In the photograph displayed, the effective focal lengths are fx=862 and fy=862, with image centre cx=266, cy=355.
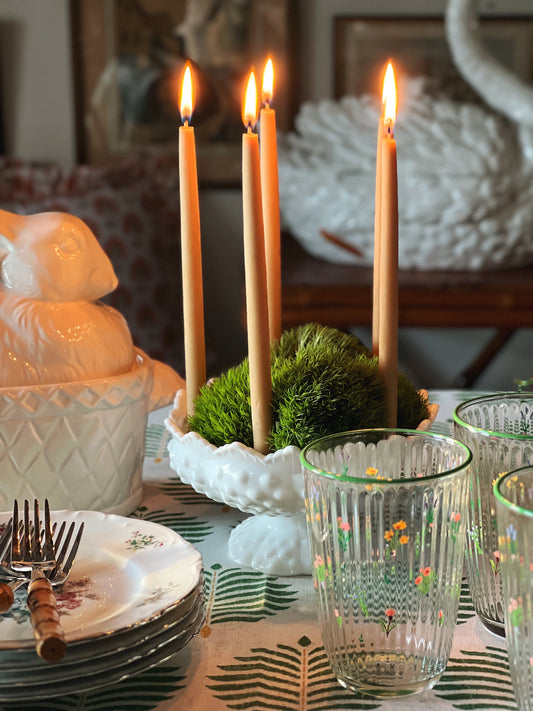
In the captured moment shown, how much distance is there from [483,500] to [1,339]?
37cm

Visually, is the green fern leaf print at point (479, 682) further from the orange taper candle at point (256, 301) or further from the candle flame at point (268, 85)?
the candle flame at point (268, 85)

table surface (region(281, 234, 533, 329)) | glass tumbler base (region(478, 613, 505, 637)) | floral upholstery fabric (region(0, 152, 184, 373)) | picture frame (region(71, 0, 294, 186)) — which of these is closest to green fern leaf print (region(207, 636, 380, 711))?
glass tumbler base (region(478, 613, 505, 637))

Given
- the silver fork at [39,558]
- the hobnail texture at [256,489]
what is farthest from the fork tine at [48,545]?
the hobnail texture at [256,489]

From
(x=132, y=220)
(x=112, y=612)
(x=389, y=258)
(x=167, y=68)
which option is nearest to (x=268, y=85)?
(x=389, y=258)

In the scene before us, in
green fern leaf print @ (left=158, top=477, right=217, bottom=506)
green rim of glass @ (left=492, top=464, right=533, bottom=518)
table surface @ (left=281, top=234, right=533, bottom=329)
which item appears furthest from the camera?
table surface @ (left=281, top=234, right=533, bottom=329)

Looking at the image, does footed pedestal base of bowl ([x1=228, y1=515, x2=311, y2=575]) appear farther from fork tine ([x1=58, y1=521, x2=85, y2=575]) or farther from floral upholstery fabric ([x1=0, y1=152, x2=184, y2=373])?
floral upholstery fabric ([x1=0, y1=152, x2=184, y2=373])

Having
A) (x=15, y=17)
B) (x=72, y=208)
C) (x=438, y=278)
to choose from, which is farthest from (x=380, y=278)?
(x=15, y=17)

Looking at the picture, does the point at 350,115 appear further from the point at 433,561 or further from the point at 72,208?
the point at 433,561

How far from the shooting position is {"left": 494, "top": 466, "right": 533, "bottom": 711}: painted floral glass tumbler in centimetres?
39

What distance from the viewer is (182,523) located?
2.33 ft

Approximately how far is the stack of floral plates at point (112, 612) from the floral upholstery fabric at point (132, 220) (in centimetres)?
154

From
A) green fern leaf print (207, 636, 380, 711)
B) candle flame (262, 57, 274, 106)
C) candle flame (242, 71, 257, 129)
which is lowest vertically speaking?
green fern leaf print (207, 636, 380, 711)

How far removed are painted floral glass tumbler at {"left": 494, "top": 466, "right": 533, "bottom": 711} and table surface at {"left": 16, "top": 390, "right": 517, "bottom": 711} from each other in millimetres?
61

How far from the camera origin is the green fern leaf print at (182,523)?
0.69 metres
